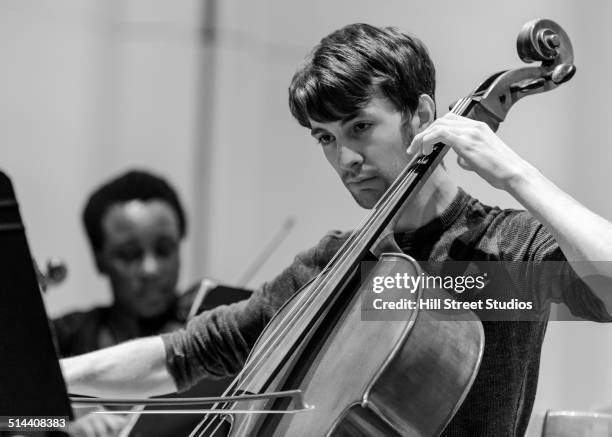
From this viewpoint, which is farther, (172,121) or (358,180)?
(172,121)

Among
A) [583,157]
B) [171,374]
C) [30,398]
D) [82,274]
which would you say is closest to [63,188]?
[82,274]

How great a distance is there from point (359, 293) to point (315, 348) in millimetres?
70

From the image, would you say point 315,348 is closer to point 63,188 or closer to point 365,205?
point 365,205

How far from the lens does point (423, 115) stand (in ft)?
3.50

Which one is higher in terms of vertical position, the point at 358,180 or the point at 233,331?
the point at 358,180

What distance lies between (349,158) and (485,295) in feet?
0.67

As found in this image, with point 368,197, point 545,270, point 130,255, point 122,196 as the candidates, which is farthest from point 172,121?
point 545,270

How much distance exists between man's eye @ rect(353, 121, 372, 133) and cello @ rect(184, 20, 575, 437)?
0.07 m

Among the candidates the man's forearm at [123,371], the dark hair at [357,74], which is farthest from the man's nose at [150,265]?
the dark hair at [357,74]

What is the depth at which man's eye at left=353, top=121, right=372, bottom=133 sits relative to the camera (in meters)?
1.02

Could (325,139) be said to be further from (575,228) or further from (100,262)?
(100,262)

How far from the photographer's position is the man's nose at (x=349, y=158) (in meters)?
1.02

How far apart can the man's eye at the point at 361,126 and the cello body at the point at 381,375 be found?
16 centimetres

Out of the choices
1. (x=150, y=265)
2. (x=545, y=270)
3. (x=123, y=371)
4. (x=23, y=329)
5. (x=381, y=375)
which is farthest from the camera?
(x=150, y=265)
